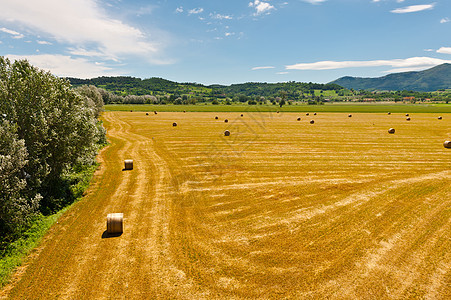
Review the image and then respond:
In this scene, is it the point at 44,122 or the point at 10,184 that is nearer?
the point at 10,184

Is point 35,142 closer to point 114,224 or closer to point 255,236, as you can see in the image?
point 114,224

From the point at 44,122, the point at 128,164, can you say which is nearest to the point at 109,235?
the point at 44,122

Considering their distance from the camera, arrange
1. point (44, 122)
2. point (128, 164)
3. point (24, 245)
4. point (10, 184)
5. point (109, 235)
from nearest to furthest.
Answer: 1. point (24, 245)
2. point (10, 184)
3. point (109, 235)
4. point (44, 122)
5. point (128, 164)

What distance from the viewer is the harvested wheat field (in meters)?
9.77

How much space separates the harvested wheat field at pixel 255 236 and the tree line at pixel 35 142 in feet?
6.89

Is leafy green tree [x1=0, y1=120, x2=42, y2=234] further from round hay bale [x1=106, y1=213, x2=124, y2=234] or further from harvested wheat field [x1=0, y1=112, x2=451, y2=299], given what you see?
round hay bale [x1=106, y1=213, x2=124, y2=234]

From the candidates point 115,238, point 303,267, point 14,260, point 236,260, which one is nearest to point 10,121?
point 14,260

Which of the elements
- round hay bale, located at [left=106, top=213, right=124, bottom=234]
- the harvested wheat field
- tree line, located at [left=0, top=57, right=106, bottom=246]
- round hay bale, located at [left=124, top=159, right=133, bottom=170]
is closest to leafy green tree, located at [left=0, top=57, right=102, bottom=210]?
tree line, located at [left=0, top=57, right=106, bottom=246]

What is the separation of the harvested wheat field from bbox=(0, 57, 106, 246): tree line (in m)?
2.10

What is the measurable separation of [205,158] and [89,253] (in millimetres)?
19145

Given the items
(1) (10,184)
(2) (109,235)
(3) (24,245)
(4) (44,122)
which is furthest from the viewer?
(4) (44,122)

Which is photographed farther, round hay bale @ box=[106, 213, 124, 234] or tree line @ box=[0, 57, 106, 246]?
round hay bale @ box=[106, 213, 124, 234]

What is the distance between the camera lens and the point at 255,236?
43.3ft

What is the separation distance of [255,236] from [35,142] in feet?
51.1
